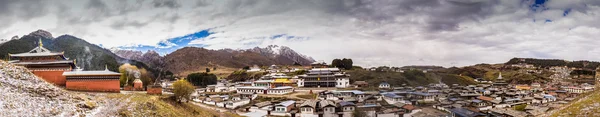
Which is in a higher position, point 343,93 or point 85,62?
point 85,62

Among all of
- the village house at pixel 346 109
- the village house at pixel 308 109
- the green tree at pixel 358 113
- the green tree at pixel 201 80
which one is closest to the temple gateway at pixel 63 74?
the village house at pixel 308 109

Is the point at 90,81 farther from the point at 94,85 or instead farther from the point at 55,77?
the point at 55,77

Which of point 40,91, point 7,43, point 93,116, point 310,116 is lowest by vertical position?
point 310,116

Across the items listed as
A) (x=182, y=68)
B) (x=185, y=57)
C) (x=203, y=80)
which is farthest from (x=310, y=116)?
(x=185, y=57)

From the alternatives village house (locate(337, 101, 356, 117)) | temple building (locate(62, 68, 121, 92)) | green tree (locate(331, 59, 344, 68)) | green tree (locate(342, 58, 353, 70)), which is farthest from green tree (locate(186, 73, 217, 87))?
temple building (locate(62, 68, 121, 92))

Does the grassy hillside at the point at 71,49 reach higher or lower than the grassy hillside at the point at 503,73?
higher

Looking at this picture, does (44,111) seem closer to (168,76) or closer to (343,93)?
(343,93)

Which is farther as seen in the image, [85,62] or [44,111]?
[85,62]

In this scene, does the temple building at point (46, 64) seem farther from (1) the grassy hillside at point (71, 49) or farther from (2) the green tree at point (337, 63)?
(2) the green tree at point (337, 63)
